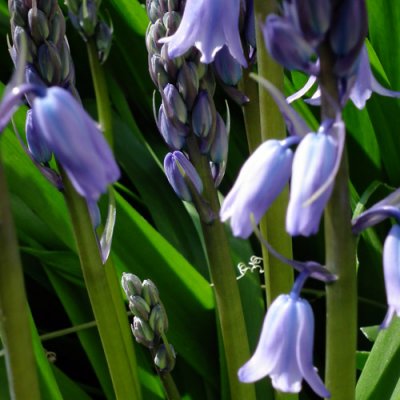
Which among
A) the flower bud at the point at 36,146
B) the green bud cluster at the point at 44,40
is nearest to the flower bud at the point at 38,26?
the green bud cluster at the point at 44,40

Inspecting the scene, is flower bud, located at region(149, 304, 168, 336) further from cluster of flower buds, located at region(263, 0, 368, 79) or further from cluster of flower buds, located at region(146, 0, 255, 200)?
cluster of flower buds, located at region(263, 0, 368, 79)

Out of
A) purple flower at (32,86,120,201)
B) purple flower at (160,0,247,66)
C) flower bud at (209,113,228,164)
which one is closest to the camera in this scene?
purple flower at (32,86,120,201)

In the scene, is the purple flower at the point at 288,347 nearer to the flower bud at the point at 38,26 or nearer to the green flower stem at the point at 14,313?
the green flower stem at the point at 14,313

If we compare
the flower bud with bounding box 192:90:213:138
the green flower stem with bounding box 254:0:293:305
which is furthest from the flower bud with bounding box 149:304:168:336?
the flower bud with bounding box 192:90:213:138

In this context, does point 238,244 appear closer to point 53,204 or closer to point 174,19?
point 53,204

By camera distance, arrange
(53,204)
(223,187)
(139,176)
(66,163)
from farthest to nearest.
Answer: (223,187) → (139,176) → (53,204) → (66,163)

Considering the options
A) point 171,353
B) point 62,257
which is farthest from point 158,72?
point 62,257

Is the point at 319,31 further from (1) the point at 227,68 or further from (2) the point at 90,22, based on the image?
(2) the point at 90,22
